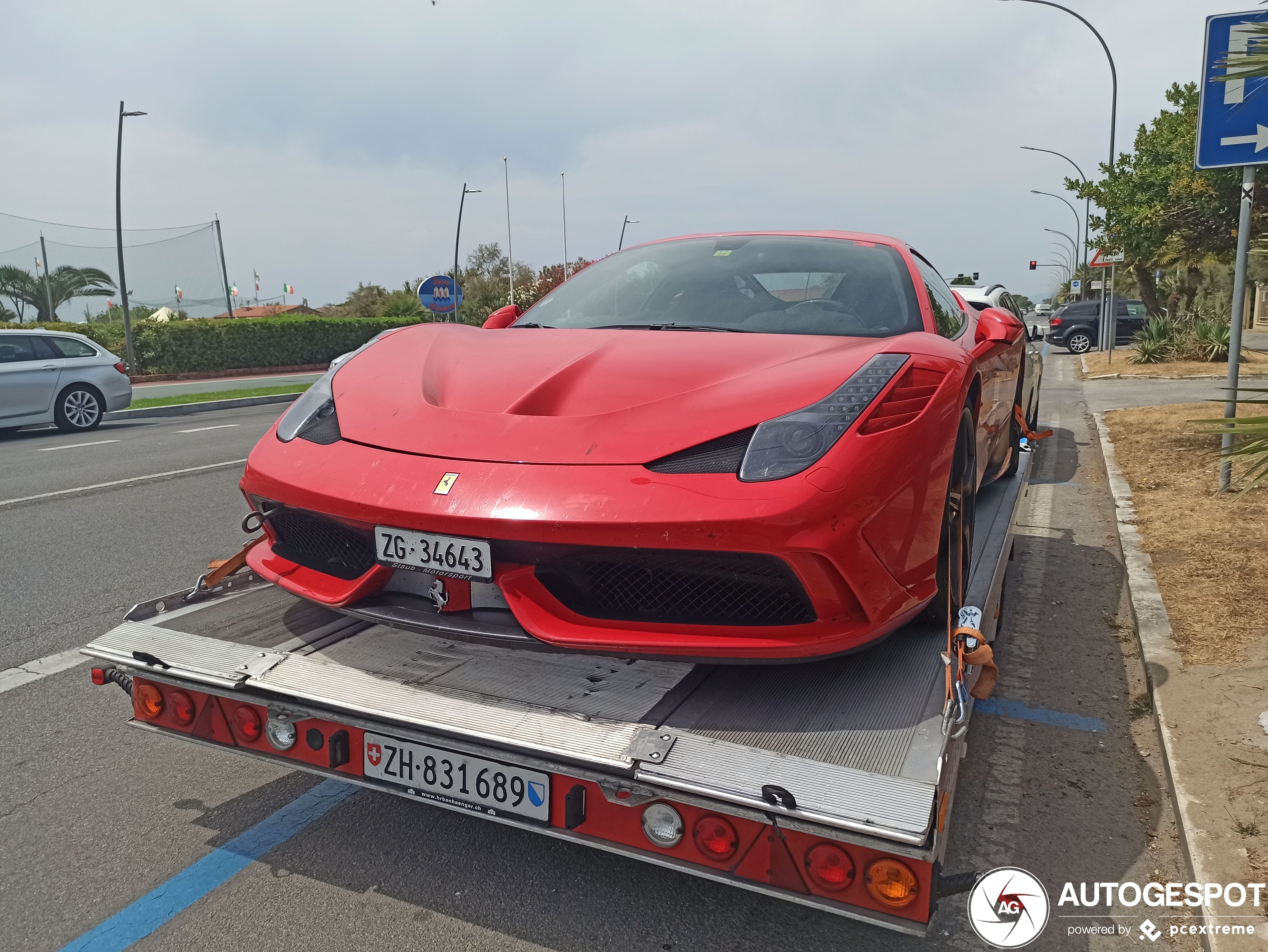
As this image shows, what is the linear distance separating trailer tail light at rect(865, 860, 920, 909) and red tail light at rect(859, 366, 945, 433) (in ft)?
3.12

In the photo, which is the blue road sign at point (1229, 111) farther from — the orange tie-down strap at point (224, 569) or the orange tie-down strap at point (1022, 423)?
the orange tie-down strap at point (224, 569)

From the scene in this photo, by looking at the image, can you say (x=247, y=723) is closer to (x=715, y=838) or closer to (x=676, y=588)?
(x=676, y=588)

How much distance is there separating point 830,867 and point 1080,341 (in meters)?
30.3

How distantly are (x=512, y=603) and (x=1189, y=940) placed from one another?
1728 mm

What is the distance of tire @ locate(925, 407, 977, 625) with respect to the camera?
2666 millimetres

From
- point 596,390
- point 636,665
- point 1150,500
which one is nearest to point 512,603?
point 636,665

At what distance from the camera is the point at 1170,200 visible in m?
15.1

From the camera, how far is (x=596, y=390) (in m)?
2.57

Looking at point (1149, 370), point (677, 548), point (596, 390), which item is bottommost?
point (1149, 370)

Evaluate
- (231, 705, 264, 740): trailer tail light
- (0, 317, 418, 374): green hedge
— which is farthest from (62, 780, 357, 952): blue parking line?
(0, 317, 418, 374): green hedge

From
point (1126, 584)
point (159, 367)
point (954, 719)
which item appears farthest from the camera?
point (159, 367)

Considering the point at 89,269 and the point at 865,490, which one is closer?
the point at 865,490

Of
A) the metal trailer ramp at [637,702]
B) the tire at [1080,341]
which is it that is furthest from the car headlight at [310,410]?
the tire at [1080,341]

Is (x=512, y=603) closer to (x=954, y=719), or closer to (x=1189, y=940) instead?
(x=954, y=719)
